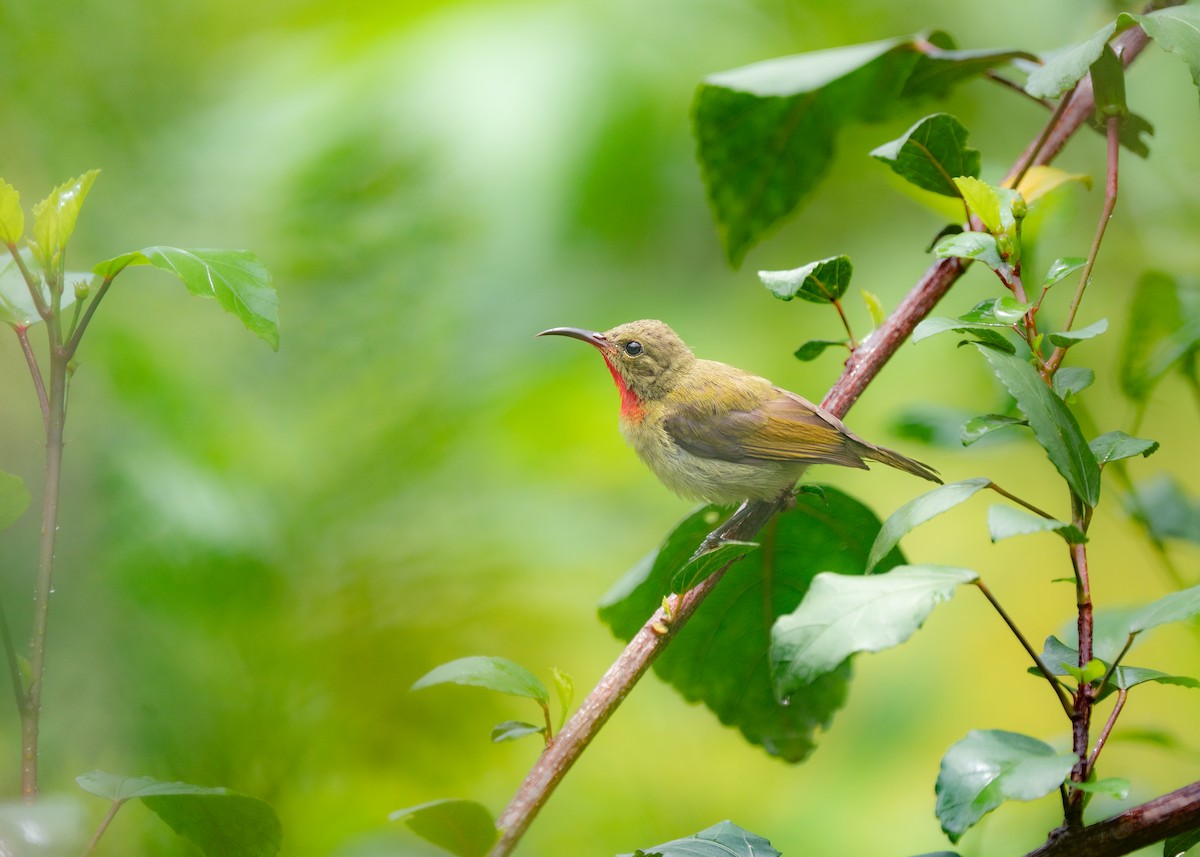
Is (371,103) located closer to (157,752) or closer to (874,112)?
(874,112)

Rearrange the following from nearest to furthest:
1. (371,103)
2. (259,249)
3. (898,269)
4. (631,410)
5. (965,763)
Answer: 1. (965,763)
2. (631,410)
3. (259,249)
4. (371,103)
5. (898,269)

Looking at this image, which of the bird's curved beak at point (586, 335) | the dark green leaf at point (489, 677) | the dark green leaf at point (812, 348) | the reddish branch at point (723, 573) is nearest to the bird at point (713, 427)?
the bird's curved beak at point (586, 335)

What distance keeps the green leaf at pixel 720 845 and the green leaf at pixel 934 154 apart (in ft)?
2.94

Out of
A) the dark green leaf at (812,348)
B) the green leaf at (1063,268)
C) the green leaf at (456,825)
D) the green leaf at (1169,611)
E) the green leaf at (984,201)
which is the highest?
the green leaf at (984,201)

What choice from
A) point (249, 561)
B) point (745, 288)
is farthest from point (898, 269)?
point (249, 561)

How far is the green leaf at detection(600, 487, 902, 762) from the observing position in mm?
1635

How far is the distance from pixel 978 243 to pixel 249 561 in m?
1.82

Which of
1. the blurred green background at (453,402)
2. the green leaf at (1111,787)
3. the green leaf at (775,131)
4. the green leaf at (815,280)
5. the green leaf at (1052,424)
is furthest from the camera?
the blurred green background at (453,402)

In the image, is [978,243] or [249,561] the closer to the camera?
[978,243]

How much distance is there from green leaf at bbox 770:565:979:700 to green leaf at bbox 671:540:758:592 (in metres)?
0.26

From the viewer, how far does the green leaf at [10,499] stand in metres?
1.00

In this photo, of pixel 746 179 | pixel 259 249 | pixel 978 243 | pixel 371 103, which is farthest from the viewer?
pixel 371 103

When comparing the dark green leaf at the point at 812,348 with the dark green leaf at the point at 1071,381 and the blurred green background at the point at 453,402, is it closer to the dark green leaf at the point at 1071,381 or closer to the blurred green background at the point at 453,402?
the dark green leaf at the point at 1071,381

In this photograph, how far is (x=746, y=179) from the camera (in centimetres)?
196
